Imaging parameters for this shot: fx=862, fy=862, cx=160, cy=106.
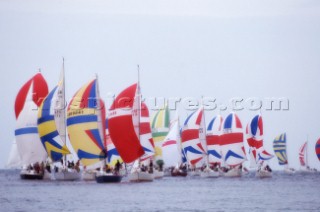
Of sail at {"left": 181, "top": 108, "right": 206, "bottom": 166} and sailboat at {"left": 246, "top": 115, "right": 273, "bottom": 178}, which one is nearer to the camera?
sailboat at {"left": 246, "top": 115, "right": 273, "bottom": 178}

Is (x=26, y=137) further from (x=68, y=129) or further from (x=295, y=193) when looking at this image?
(x=295, y=193)

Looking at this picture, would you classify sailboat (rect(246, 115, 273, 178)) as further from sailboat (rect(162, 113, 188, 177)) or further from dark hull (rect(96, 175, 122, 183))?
dark hull (rect(96, 175, 122, 183))

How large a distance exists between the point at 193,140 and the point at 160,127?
Result: 6.66 m

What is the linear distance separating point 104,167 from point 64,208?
14.9m

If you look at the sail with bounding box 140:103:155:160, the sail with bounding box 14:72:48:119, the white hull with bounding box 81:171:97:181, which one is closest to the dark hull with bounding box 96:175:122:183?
the white hull with bounding box 81:171:97:181

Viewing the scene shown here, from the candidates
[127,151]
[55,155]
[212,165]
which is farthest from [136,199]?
[212,165]

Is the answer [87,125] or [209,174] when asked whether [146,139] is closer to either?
[87,125]

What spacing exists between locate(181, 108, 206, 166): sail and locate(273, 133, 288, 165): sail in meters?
25.7

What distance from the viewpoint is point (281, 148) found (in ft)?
327

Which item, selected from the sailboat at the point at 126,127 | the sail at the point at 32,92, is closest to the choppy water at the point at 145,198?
the sailboat at the point at 126,127

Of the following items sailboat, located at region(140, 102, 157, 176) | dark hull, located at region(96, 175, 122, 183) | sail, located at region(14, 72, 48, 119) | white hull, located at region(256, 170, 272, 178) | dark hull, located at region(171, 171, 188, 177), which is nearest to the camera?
dark hull, located at region(96, 175, 122, 183)

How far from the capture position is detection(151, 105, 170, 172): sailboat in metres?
76.6

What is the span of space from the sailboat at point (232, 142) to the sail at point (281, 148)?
2594 centimetres

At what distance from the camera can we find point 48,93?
6059cm
